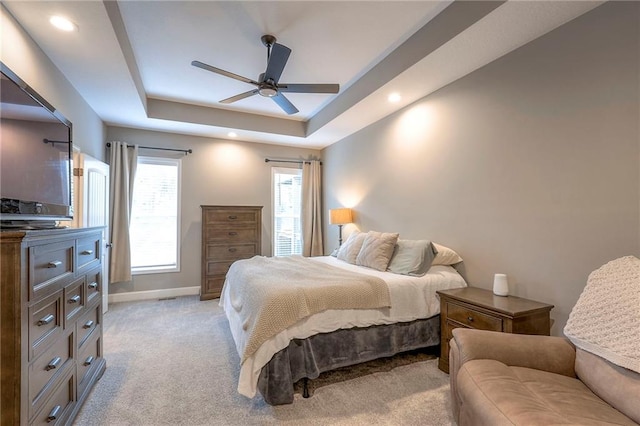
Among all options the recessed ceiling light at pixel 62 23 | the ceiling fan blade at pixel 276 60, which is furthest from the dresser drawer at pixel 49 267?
the ceiling fan blade at pixel 276 60

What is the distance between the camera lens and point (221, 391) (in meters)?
2.11

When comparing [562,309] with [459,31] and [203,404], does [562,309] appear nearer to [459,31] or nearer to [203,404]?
[459,31]

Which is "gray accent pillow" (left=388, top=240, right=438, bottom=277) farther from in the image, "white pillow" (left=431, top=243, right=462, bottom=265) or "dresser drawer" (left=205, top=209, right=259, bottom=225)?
"dresser drawer" (left=205, top=209, right=259, bottom=225)

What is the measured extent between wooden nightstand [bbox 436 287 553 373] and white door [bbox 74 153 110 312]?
309 cm

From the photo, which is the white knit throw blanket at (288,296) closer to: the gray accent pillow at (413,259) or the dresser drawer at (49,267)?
the gray accent pillow at (413,259)

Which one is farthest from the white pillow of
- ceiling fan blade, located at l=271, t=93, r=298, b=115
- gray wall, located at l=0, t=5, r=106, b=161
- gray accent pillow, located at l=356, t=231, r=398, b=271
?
gray wall, located at l=0, t=5, r=106, b=161

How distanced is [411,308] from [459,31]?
219 centimetres

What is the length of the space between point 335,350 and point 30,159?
Answer: 2.30 meters

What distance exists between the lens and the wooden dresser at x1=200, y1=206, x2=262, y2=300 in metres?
4.39

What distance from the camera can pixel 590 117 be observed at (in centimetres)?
194

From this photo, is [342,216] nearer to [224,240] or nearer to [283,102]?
[224,240]

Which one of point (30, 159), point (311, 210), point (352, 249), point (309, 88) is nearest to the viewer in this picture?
point (30, 159)

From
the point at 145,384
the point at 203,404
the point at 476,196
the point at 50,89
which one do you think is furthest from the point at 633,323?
the point at 50,89

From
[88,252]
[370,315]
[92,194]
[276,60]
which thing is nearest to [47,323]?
[88,252]
